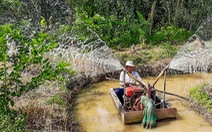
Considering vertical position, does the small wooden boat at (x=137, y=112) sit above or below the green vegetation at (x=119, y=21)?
below

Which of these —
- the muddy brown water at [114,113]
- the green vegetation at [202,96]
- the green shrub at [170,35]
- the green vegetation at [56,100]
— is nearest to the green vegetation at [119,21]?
the green shrub at [170,35]

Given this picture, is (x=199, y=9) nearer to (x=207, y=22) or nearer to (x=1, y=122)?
(x=207, y=22)

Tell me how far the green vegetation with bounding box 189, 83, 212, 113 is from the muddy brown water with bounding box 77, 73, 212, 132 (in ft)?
0.95

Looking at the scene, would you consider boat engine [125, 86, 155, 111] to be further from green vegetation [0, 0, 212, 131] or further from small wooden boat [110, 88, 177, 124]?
green vegetation [0, 0, 212, 131]

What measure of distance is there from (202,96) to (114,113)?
7.67 feet

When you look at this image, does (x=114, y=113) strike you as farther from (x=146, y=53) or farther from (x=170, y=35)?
(x=170, y=35)

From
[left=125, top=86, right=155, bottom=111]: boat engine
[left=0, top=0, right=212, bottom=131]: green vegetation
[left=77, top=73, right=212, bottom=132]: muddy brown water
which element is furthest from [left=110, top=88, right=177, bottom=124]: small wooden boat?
[left=0, top=0, right=212, bottom=131]: green vegetation

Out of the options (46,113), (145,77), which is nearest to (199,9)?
(145,77)

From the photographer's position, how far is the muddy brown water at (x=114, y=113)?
7516 mm

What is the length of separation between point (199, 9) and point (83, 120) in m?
10.4

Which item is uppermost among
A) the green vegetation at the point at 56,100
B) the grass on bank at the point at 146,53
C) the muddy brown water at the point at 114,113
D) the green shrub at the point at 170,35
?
the green shrub at the point at 170,35

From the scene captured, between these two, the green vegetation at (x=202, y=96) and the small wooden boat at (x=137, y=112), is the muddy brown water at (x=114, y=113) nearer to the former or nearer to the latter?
the small wooden boat at (x=137, y=112)

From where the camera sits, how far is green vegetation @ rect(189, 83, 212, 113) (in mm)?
7992

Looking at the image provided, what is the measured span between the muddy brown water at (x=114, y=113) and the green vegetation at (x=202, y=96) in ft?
0.95
